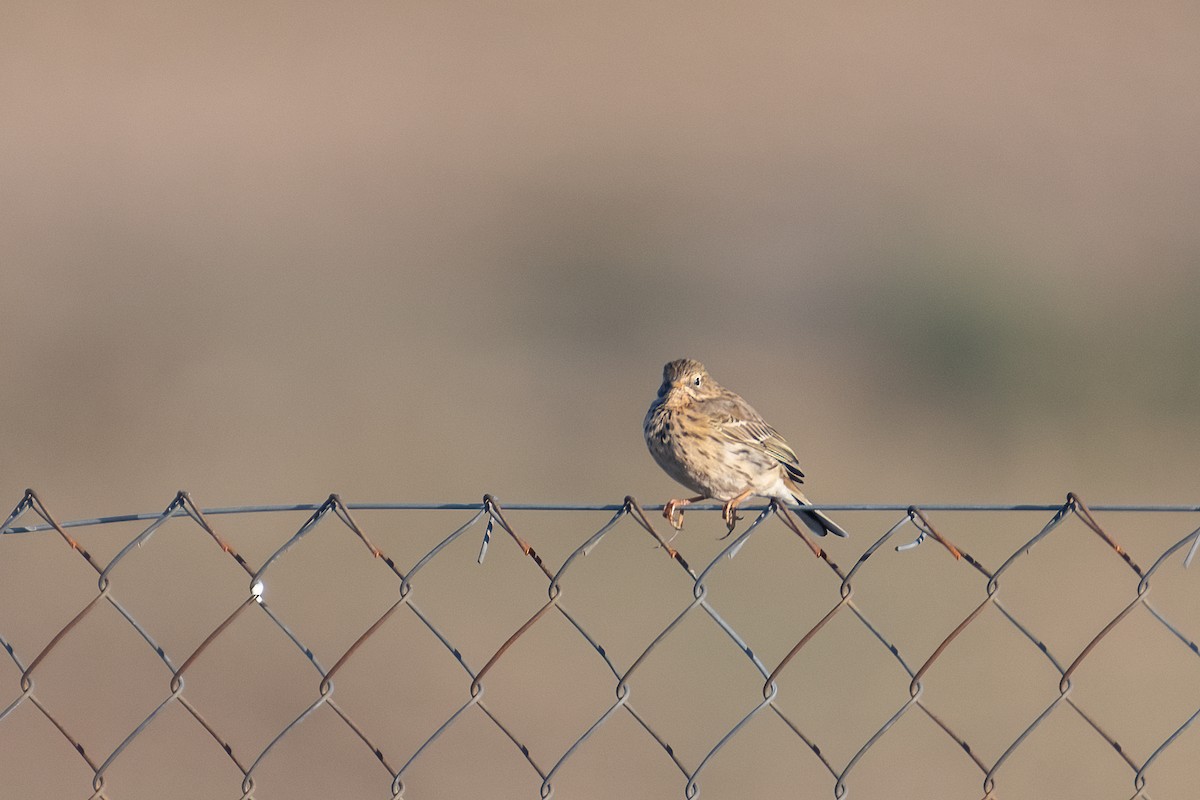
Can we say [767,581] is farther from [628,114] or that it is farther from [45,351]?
[628,114]

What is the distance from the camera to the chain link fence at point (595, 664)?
7781 mm

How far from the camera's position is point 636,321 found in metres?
14.8

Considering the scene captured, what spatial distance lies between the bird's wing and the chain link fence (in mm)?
418

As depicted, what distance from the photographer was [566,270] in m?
16.6

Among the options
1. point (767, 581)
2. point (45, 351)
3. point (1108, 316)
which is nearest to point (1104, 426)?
point (1108, 316)

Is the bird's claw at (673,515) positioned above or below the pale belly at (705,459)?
below

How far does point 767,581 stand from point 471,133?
13.2 meters

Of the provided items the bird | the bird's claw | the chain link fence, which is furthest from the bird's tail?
the chain link fence

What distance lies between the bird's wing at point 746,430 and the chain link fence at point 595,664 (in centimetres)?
42

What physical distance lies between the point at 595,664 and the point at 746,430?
9.45 feet

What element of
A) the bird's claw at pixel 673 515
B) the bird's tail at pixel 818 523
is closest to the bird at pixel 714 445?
the bird's tail at pixel 818 523

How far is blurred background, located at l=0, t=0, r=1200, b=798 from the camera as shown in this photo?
11891 millimetres

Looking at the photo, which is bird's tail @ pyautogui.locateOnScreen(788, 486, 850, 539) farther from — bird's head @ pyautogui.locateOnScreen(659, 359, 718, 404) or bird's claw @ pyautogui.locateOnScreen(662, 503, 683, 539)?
bird's head @ pyautogui.locateOnScreen(659, 359, 718, 404)

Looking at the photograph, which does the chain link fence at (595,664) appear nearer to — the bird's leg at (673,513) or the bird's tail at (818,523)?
the bird's tail at (818,523)
